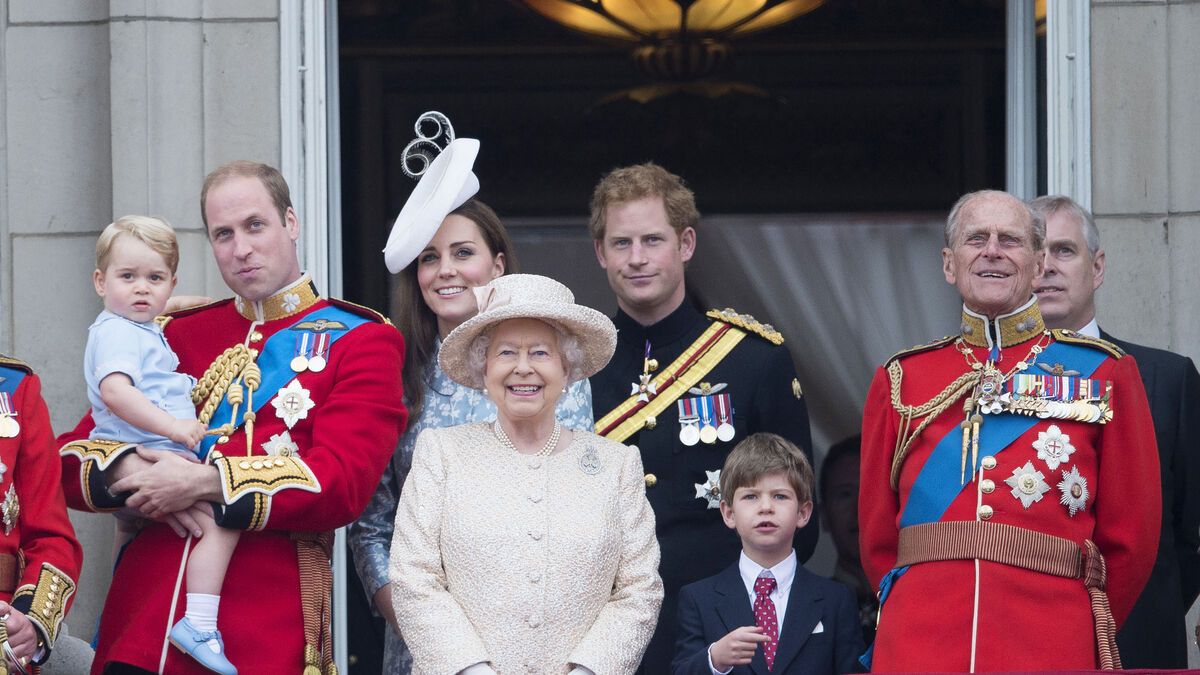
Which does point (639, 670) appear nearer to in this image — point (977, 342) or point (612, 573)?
point (612, 573)

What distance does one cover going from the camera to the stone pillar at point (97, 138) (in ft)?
20.9

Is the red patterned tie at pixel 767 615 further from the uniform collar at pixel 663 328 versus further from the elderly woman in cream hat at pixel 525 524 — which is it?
the uniform collar at pixel 663 328

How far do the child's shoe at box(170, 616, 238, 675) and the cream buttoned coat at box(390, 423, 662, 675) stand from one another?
423 mm

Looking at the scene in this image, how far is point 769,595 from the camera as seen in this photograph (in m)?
5.00

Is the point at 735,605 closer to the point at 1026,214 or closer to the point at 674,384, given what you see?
the point at 674,384

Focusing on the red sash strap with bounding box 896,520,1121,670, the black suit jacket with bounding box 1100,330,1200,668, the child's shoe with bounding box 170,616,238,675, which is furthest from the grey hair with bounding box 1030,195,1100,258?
the child's shoe with bounding box 170,616,238,675

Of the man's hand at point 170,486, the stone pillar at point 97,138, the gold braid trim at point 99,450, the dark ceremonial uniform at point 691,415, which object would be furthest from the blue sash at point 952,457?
the stone pillar at point 97,138

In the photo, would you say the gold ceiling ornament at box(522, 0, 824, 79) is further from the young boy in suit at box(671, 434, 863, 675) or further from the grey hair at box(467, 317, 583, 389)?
the grey hair at box(467, 317, 583, 389)

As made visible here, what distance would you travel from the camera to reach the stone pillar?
20.9 feet

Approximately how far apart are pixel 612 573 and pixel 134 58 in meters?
2.70

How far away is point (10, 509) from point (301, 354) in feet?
2.51

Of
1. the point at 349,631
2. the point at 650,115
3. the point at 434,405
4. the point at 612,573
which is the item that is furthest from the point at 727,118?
the point at 612,573

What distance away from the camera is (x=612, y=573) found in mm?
4652

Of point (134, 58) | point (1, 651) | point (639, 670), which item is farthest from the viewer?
point (134, 58)
